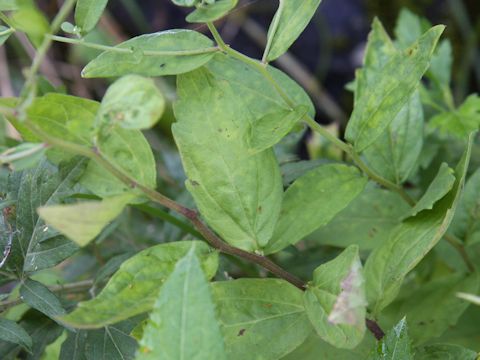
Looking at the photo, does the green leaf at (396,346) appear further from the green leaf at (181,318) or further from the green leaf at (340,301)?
the green leaf at (181,318)

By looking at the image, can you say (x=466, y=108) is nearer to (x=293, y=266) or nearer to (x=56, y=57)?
(x=293, y=266)

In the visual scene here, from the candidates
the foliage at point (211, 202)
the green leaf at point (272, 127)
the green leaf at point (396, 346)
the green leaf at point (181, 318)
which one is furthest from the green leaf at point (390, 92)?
the green leaf at point (181, 318)

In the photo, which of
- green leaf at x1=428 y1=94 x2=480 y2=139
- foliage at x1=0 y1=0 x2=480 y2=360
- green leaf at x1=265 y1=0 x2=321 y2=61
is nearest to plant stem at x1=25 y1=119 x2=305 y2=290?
foliage at x1=0 y1=0 x2=480 y2=360

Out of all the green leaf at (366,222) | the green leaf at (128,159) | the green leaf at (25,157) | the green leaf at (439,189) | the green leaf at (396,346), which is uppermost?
the green leaf at (25,157)

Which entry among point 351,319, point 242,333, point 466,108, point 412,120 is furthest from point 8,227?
point 466,108

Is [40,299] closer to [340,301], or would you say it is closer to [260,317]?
[260,317]

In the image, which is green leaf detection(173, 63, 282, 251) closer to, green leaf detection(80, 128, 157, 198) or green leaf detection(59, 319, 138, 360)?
green leaf detection(80, 128, 157, 198)

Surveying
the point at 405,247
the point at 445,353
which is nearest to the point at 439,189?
the point at 405,247
